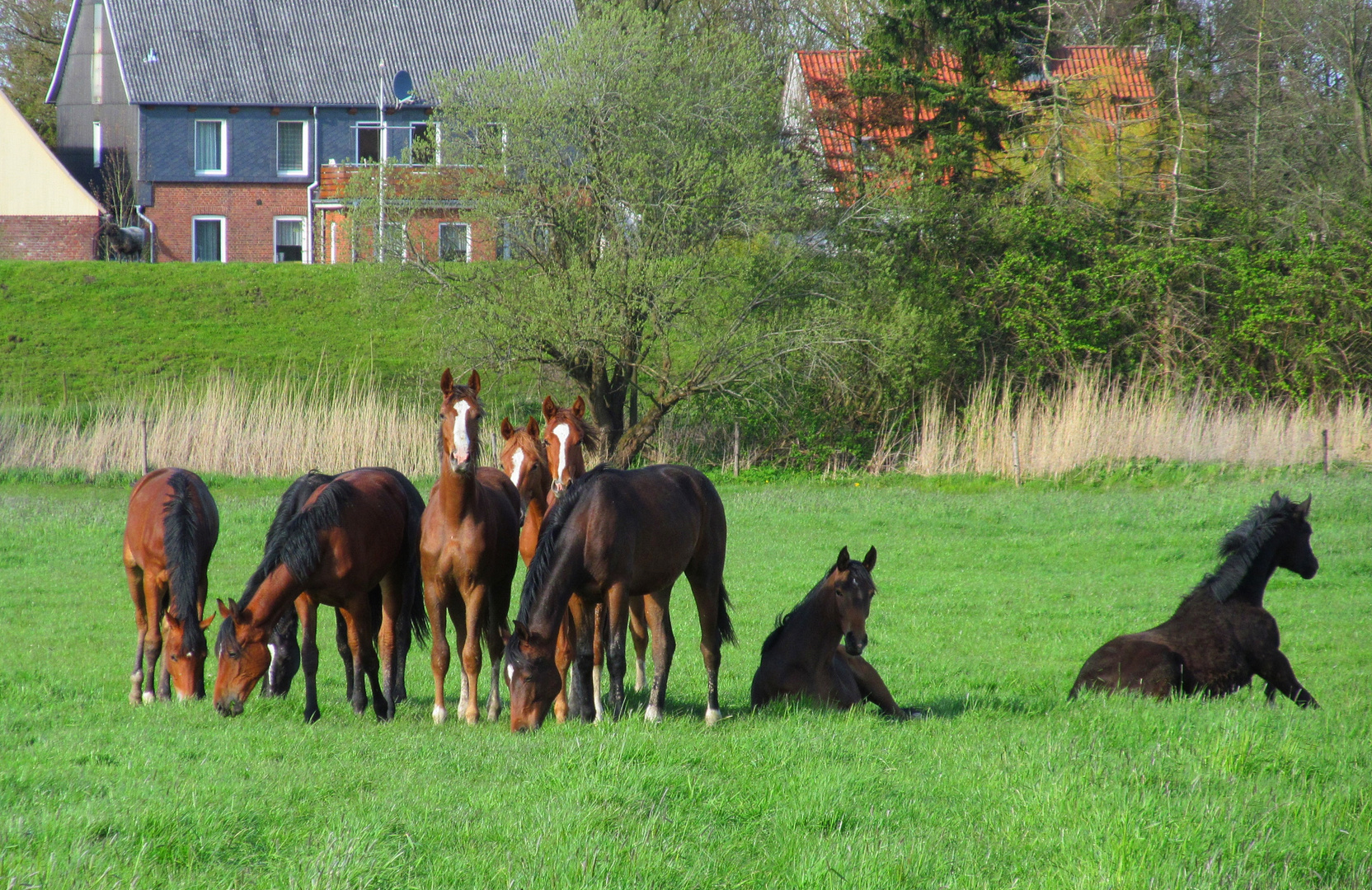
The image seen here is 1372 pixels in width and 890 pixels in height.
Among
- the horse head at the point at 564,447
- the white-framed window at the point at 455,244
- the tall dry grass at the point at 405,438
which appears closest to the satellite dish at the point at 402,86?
the white-framed window at the point at 455,244

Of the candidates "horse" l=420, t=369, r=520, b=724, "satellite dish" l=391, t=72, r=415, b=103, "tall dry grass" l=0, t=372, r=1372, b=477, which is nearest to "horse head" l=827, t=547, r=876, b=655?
"horse" l=420, t=369, r=520, b=724

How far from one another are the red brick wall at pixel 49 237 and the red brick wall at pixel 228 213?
209cm

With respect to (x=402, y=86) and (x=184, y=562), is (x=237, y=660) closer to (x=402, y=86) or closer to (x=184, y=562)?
(x=184, y=562)

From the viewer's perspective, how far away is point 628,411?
23.9 m

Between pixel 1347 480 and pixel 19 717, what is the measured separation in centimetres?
1711

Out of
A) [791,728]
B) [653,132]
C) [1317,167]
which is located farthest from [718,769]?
[1317,167]

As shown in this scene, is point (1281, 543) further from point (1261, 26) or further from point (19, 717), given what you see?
Answer: point (1261, 26)

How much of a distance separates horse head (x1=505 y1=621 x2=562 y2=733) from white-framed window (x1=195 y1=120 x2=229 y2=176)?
35857mm

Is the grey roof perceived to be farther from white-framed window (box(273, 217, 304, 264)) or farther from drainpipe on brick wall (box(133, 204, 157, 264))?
white-framed window (box(273, 217, 304, 264))

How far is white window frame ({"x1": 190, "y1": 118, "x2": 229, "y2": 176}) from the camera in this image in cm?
3794

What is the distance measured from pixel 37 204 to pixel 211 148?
5.49 m

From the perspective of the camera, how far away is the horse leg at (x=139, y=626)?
24.5 feet

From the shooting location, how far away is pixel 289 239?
3875 centimetres

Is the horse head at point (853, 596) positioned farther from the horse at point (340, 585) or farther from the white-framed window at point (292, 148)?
the white-framed window at point (292, 148)
